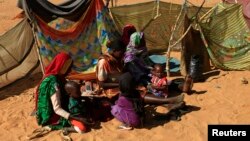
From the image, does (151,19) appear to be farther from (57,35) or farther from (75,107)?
(75,107)

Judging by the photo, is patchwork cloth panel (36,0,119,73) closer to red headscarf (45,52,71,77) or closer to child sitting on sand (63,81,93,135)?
red headscarf (45,52,71,77)

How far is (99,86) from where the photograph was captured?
25.6 ft

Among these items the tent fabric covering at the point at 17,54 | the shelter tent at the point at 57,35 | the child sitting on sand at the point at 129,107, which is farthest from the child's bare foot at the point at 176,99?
the tent fabric covering at the point at 17,54

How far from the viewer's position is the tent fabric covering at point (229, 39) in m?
8.89

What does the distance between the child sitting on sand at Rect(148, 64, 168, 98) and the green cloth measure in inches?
67.9

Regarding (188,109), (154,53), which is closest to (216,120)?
(188,109)

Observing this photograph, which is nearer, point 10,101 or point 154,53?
point 10,101

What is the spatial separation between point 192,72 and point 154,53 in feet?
6.84

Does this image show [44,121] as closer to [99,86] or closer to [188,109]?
[99,86]

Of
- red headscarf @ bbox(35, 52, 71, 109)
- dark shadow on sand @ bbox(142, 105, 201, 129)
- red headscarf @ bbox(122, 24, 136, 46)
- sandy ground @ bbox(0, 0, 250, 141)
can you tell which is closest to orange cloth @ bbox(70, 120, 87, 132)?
sandy ground @ bbox(0, 0, 250, 141)

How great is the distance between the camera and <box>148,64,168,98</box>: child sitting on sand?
7.31 m

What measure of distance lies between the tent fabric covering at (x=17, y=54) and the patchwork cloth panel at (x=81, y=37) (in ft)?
1.19

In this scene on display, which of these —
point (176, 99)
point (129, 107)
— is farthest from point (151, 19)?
point (129, 107)

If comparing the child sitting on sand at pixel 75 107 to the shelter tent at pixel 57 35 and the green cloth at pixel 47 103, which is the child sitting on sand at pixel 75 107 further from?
the shelter tent at pixel 57 35
